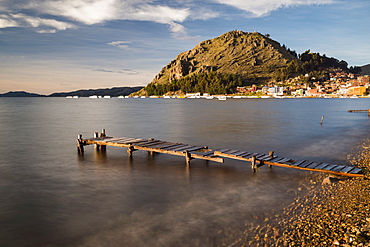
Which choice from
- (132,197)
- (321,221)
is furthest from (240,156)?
(321,221)

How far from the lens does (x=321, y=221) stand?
42.1 ft

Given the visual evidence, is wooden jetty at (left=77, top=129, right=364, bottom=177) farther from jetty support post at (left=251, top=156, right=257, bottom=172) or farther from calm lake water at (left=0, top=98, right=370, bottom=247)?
calm lake water at (left=0, top=98, right=370, bottom=247)

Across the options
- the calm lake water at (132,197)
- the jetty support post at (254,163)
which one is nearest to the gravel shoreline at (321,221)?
the calm lake water at (132,197)

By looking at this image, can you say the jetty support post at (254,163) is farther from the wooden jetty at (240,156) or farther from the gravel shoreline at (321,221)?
the gravel shoreline at (321,221)

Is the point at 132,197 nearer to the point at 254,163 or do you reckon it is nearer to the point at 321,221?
the point at 254,163

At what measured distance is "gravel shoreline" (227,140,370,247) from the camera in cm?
1121

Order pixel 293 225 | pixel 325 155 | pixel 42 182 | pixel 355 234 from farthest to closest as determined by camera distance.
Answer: pixel 325 155 < pixel 42 182 < pixel 293 225 < pixel 355 234

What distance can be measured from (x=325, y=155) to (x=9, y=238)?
28.5 m

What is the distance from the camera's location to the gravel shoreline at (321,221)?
441 inches

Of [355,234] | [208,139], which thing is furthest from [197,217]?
[208,139]

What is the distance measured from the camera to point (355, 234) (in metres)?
11.2

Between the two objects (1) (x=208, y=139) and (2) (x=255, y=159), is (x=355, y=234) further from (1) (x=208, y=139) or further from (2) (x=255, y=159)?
(1) (x=208, y=139)

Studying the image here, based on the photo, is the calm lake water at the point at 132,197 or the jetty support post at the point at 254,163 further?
the jetty support post at the point at 254,163

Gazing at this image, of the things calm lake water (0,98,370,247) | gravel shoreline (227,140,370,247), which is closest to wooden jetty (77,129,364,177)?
calm lake water (0,98,370,247)
